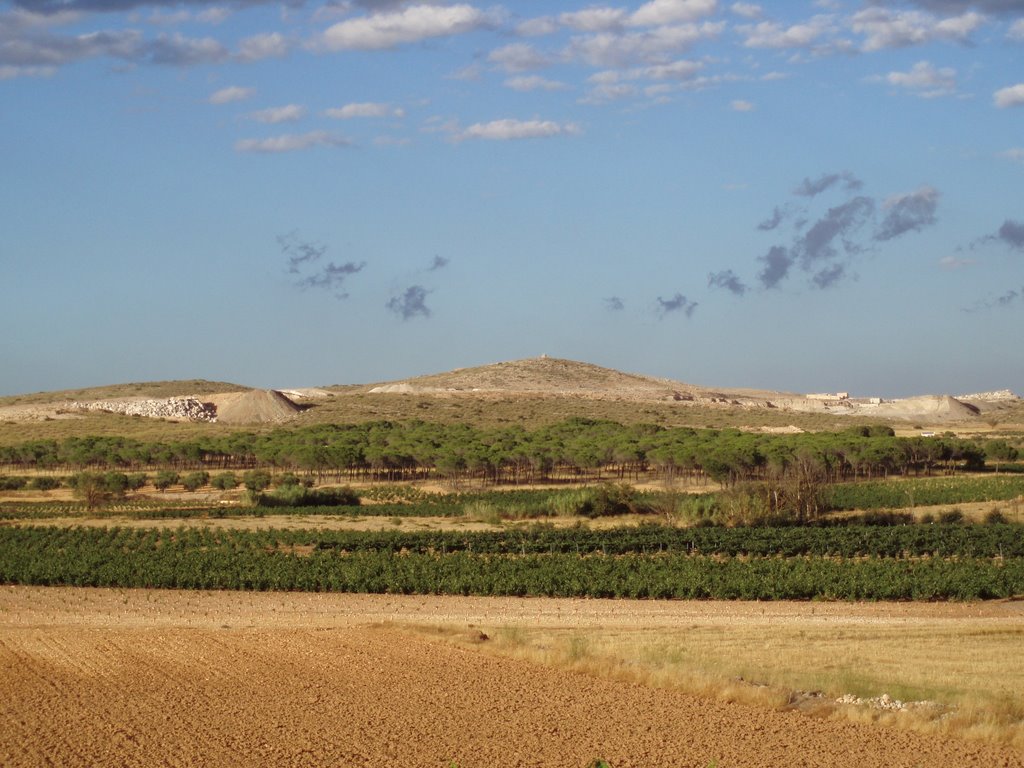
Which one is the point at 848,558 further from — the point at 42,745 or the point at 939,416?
the point at 939,416

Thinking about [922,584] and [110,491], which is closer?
[922,584]

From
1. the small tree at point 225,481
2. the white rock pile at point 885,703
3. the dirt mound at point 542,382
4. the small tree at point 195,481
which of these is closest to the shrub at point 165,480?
the small tree at point 195,481

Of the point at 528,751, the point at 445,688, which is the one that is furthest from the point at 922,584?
the point at 528,751

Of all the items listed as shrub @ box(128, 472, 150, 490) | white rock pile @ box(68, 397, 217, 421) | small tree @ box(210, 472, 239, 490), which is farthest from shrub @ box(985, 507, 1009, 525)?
white rock pile @ box(68, 397, 217, 421)

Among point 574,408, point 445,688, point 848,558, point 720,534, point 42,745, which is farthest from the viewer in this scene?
point 574,408

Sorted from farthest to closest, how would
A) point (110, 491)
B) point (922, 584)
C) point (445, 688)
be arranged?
point (110, 491) → point (922, 584) → point (445, 688)

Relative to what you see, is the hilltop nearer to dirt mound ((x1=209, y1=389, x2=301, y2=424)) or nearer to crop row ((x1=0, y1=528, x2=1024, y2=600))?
dirt mound ((x1=209, y1=389, x2=301, y2=424))

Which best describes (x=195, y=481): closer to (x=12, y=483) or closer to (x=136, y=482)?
(x=136, y=482)
